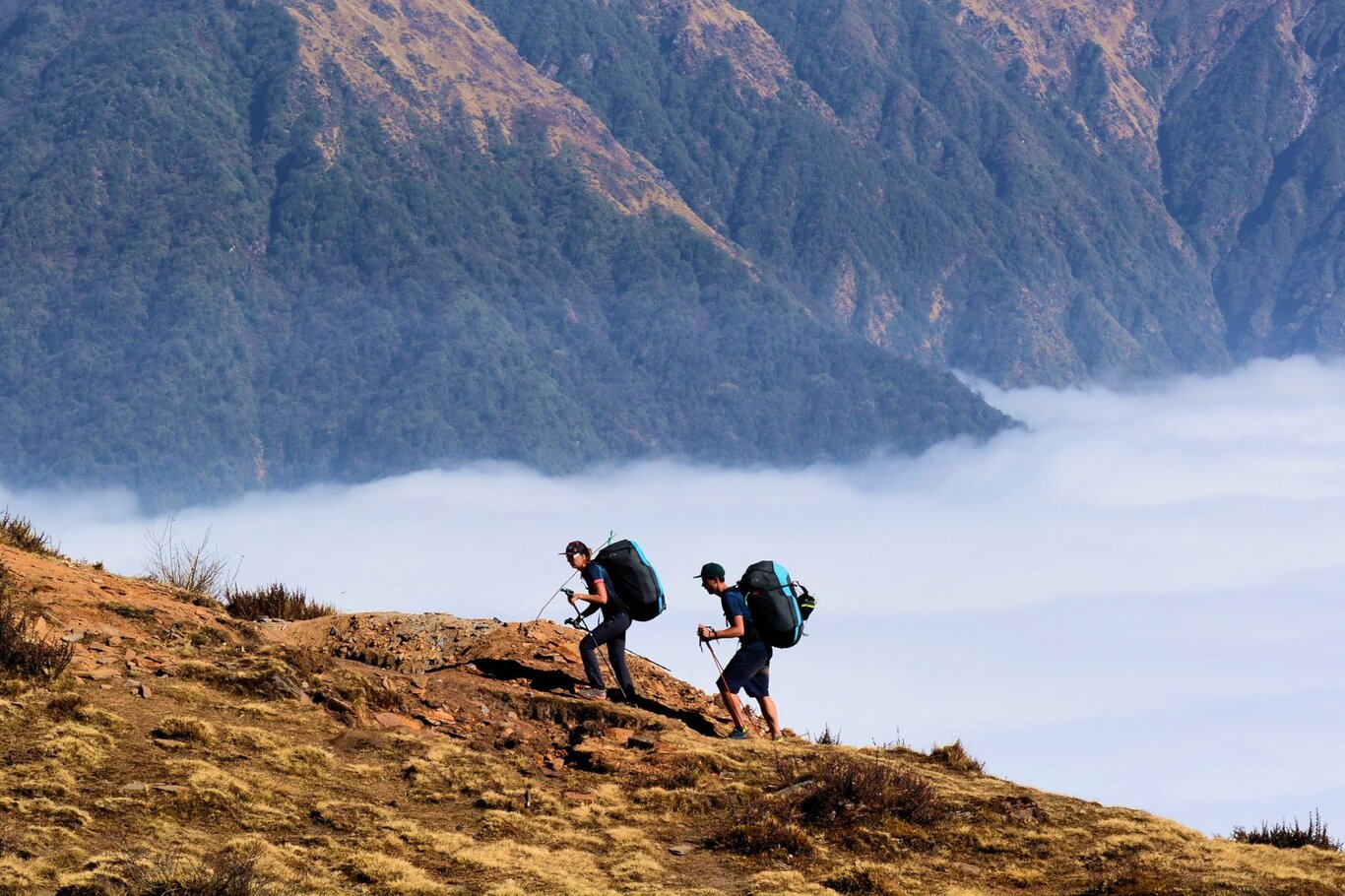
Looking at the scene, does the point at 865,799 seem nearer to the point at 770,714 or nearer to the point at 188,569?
the point at 770,714

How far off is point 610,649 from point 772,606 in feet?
6.32

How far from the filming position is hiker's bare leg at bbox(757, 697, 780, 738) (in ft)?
64.2

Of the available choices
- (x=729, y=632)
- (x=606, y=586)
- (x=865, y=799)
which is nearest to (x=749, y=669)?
(x=729, y=632)

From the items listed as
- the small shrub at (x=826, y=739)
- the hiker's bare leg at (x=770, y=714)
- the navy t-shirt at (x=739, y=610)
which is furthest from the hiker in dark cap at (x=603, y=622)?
the small shrub at (x=826, y=739)

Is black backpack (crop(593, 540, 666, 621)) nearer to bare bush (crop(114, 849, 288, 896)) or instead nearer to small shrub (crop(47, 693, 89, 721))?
small shrub (crop(47, 693, 89, 721))

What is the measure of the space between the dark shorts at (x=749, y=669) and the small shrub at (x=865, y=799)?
1.85 m

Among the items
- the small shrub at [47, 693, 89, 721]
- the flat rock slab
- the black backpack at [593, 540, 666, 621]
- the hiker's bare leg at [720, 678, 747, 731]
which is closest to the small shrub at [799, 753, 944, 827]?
the hiker's bare leg at [720, 678, 747, 731]

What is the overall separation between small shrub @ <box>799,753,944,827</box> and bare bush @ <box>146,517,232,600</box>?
31.0 ft

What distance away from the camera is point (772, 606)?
742 inches

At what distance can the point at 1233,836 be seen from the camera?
17.5m

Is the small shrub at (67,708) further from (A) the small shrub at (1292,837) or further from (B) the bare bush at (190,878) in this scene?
(A) the small shrub at (1292,837)

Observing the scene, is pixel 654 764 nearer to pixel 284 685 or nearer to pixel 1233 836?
pixel 284 685

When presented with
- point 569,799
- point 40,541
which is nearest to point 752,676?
point 569,799

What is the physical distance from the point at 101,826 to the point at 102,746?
1.68m
